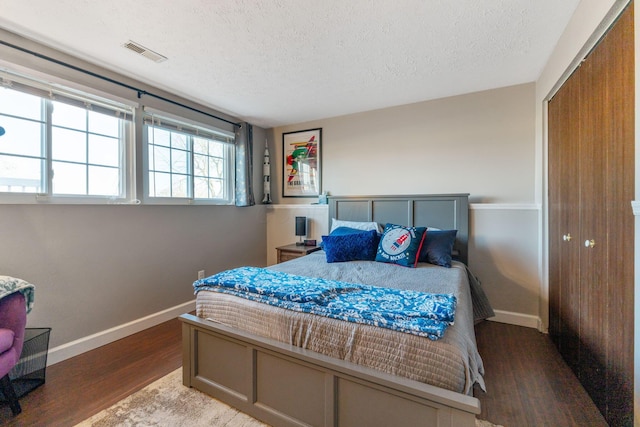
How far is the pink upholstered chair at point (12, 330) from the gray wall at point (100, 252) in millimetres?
507

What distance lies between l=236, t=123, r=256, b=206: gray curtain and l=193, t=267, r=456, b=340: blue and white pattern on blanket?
1.80m

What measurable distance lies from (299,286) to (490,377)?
4.80 ft

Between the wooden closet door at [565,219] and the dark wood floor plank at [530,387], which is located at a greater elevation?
the wooden closet door at [565,219]

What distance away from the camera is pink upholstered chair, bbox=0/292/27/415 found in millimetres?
1480

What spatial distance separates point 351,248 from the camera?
2.64 metres

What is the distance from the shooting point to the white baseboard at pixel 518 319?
8.66ft

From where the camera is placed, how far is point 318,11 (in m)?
1.69

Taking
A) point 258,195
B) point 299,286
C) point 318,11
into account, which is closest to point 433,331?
point 299,286

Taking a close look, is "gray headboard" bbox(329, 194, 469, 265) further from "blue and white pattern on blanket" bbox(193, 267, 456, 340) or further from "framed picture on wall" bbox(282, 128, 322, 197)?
"blue and white pattern on blanket" bbox(193, 267, 456, 340)

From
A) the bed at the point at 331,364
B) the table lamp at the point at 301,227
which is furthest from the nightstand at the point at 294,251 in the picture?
the bed at the point at 331,364

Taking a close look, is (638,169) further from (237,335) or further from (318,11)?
(237,335)

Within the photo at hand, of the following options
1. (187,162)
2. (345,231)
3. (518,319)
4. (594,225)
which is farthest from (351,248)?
(187,162)

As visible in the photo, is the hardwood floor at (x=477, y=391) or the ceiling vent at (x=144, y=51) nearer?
the hardwood floor at (x=477, y=391)

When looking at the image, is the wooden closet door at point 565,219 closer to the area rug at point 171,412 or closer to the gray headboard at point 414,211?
the gray headboard at point 414,211
